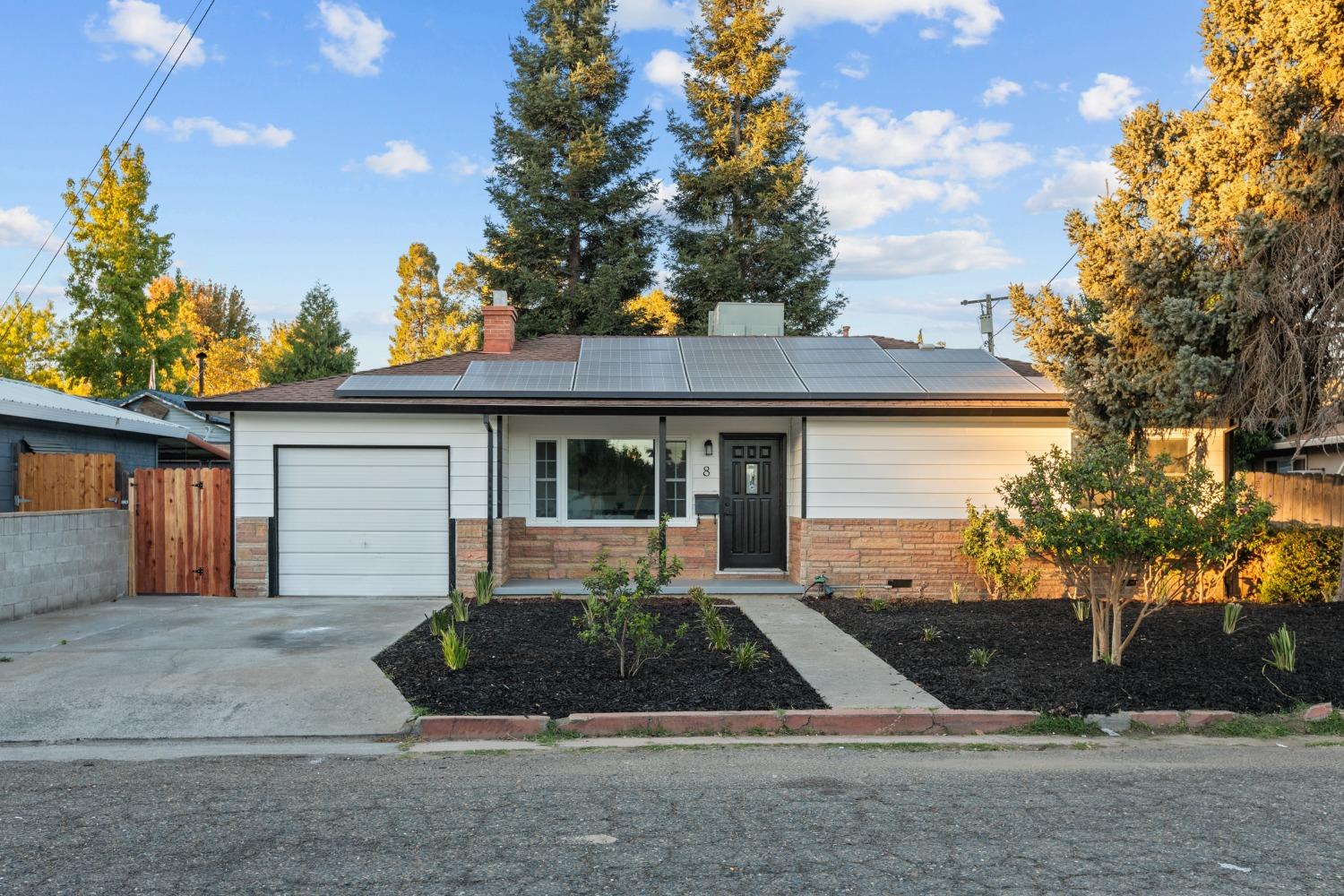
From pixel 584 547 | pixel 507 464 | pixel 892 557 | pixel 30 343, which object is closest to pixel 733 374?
pixel 584 547

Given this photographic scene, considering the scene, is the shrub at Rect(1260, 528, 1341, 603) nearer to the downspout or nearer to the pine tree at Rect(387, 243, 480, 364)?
the downspout

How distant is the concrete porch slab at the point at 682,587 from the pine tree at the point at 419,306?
93.9 feet

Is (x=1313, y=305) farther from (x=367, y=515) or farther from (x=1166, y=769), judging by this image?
(x=367, y=515)

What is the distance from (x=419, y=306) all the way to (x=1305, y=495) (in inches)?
1372

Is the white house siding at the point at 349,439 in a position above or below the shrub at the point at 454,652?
above

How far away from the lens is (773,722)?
6.43m

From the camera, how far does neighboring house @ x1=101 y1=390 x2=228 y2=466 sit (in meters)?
21.6

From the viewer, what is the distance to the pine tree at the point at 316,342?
26.6m

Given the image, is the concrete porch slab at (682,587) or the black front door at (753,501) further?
the black front door at (753,501)

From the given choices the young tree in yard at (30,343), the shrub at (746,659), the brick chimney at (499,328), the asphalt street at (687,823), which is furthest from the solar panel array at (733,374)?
the young tree in yard at (30,343)

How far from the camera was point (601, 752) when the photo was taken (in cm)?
586

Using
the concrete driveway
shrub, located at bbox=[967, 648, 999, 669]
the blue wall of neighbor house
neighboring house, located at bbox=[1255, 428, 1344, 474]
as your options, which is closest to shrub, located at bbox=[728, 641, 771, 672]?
shrub, located at bbox=[967, 648, 999, 669]

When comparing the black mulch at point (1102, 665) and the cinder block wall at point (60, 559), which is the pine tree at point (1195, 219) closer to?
the black mulch at point (1102, 665)

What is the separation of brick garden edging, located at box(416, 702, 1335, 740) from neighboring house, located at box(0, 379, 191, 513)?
9.81 m
